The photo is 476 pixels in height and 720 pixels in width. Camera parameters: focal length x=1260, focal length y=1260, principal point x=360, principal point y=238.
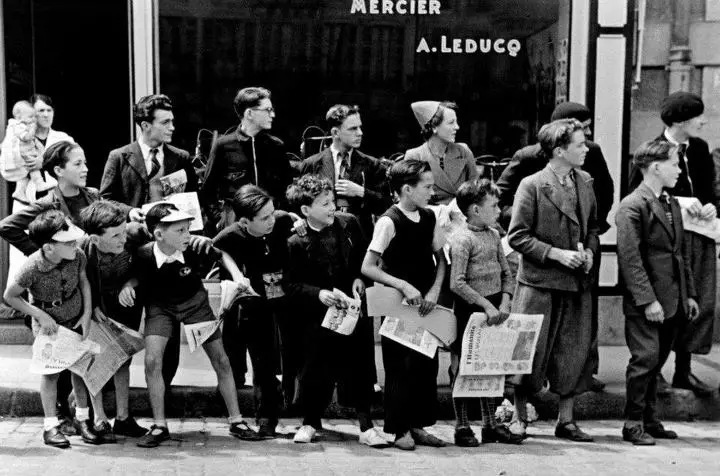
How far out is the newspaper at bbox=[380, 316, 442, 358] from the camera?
7.37 m

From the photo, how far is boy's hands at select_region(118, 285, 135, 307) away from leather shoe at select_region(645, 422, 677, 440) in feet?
10.6

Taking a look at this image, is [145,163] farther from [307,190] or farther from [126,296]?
[307,190]

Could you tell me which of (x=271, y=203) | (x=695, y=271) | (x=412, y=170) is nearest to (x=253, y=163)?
(x=271, y=203)

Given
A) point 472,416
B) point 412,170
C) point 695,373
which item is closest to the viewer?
point 412,170

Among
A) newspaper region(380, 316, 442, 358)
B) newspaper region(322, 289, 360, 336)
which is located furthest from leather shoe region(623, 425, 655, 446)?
newspaper region(322, 289, 360, 336)

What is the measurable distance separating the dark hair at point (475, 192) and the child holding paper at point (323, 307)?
2.43 feet

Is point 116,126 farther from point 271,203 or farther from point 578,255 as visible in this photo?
point 578,255

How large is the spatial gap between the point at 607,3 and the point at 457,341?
3.53 metres

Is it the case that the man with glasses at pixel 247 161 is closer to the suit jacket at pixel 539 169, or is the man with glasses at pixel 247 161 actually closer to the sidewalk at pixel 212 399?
the sidewalk at pixel 212 399

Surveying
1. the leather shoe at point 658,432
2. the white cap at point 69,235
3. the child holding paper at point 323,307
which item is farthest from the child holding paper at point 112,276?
the leather shoe at point 658,432

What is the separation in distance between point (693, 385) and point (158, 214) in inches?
150

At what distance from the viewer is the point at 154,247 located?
7.48 m

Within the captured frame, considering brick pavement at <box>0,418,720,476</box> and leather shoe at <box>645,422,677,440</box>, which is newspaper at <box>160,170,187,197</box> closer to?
brick pavement at <box>0,418,720,476</box>

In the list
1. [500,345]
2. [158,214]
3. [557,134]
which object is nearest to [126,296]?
[158,214]
